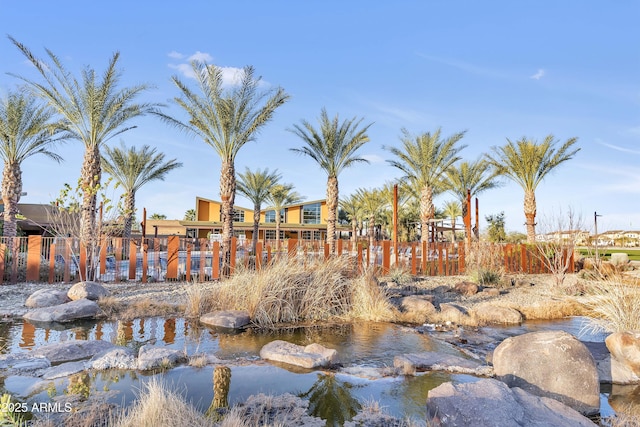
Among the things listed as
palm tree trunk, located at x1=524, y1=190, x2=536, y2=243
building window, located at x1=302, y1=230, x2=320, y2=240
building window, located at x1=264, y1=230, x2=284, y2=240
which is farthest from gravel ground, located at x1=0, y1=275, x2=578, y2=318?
building window, located at x1=264, y1=230, x2=284, y2=240

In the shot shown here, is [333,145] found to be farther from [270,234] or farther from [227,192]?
[270,234]

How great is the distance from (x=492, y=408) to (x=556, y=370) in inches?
58.3

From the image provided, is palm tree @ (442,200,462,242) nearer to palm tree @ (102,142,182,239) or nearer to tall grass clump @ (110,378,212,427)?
palm tree @ (102,142,182,239)

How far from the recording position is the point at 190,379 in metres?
4.82

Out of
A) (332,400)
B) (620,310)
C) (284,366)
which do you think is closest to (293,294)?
(284,366)

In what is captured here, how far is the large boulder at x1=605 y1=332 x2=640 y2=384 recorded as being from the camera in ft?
17.1

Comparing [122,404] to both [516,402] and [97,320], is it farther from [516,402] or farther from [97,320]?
[97,320]

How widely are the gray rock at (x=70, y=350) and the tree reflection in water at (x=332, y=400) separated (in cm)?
322

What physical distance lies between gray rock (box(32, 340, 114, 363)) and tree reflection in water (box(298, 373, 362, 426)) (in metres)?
3.22

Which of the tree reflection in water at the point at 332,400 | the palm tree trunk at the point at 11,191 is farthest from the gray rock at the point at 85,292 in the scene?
the palm tree trunk at the point at 11,191

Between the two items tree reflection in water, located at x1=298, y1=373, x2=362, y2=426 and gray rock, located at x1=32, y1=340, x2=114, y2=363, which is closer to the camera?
tree reflection in water, located at x1=298, y1=373, x2=362, y2=426

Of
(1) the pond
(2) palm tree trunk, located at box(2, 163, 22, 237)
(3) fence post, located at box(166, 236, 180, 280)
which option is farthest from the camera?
(2) palm tree trunk, located at box(2, 163, 22, 237)

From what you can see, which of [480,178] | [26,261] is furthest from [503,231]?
[26,261]

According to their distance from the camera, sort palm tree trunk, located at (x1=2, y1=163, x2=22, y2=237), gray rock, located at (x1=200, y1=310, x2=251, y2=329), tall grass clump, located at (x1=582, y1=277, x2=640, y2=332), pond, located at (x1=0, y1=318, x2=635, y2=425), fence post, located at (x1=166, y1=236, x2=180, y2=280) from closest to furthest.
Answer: pond, located at (x1=0, y1=318, x2=635, y2=425) → tall grass clump, located at (x1=582, y1=277, x2=640, y2=332) → gray rock, located at (x1=200, y1=310, x2=251, y2=329) → fence post, located at (x1=166, y1=236, x2=180, y2=280) → palm tree trunk, located at (x1=2, y1=163, x2=22, y2=237)
